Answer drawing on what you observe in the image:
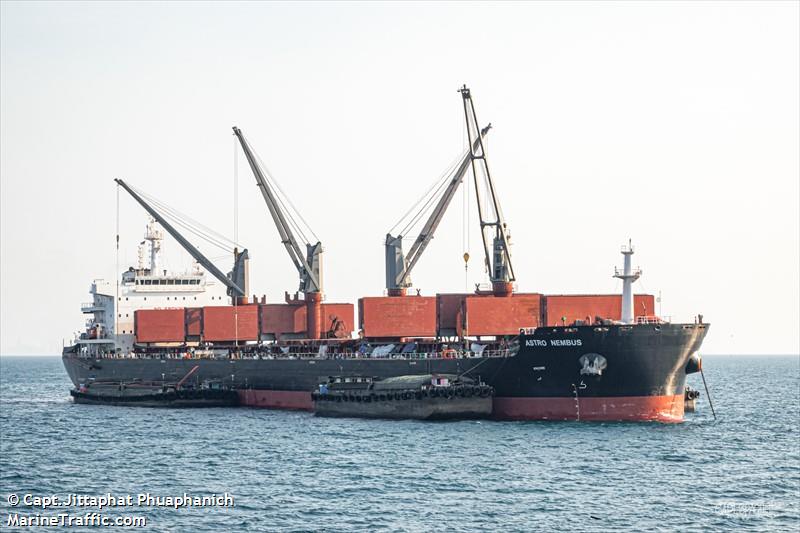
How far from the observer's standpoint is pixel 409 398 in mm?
61125

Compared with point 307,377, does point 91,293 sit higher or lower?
higher

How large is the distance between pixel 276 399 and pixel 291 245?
15020mm

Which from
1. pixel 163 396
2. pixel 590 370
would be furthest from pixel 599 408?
pixel 163 396

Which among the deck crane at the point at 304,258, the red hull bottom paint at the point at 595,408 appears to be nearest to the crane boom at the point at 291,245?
the deck crane at the point at 304,258

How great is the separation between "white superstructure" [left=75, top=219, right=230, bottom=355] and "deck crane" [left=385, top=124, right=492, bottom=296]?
21024 mm

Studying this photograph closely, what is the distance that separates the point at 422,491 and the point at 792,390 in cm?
8839

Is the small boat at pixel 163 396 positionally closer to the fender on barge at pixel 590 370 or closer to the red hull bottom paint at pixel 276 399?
the red hull bottom paint at pixel 276 399

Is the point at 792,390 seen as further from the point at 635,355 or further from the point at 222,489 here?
the point at 222,489

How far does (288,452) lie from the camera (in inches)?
2002

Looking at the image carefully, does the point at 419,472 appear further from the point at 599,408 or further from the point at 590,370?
the point at 599,408

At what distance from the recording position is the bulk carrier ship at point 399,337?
193 ft

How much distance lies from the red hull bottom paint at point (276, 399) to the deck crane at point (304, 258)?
640cm

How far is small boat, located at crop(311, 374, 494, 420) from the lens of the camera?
6003 centimetres

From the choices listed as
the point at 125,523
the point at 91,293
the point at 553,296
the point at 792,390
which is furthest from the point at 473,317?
the point at 792,390
